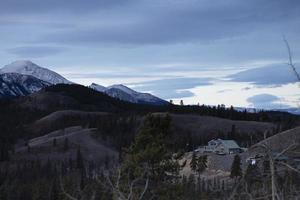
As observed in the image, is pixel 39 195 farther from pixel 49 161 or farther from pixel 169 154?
pixel 49 161

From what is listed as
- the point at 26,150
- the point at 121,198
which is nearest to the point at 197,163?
the point at 26,150

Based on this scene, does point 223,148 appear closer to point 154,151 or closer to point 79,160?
point 79,160


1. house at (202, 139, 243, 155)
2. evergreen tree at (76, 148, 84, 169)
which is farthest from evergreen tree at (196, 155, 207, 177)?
evergreen tree at (76, 148, 84, 169)

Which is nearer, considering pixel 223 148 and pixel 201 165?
pixel 201 165

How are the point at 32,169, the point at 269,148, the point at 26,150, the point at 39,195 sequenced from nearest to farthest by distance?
the point at 269,148 < the point at 39,195 < the point at 32,169 < the point at 26,150

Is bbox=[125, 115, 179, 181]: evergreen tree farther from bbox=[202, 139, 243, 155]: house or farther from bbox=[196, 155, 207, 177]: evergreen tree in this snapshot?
bbox=[202, 139, 243, 155]: house

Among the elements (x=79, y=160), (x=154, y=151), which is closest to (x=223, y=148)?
(x=79, y=160)

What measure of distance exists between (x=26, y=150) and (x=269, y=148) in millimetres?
191937

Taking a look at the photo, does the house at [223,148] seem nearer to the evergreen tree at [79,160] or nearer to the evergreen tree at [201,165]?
the evergreen tree at [201,165]

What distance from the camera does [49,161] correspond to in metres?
177

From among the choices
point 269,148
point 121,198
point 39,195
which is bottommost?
point 39,195

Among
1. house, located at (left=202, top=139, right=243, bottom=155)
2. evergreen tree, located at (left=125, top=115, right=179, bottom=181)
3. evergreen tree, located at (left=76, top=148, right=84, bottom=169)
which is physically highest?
house, located at (left=202, top=139, right=243, bottom=155)

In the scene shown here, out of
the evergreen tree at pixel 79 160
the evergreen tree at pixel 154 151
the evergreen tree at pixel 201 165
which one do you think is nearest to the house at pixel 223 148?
the evergreen tree at pixel 201 165

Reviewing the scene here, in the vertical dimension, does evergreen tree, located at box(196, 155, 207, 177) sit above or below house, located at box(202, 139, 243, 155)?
below
